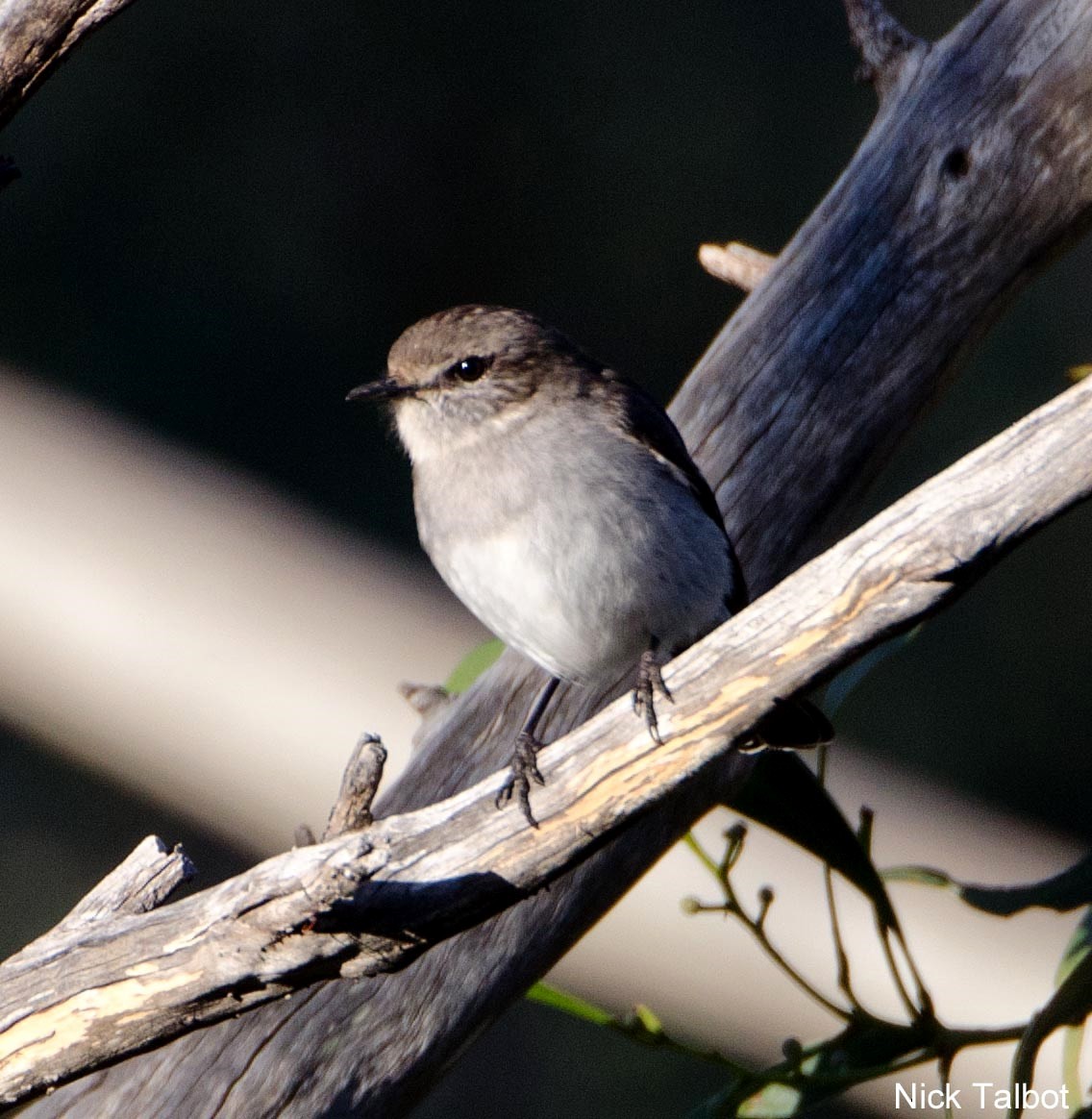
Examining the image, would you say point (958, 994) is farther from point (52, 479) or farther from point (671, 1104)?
point (52, 479)

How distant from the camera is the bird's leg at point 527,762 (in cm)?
195

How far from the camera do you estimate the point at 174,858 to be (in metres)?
1.96

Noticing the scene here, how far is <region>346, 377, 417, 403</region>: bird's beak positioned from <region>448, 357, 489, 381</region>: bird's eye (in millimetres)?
82

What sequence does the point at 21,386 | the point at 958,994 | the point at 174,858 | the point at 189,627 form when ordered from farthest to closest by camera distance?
the point at 21,386 < the point at 189,627 < the point at 958,994 < the point at 174,858

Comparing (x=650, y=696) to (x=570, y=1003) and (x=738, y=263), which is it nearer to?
(x=570, y=1003)

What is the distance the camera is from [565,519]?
8.57 ft

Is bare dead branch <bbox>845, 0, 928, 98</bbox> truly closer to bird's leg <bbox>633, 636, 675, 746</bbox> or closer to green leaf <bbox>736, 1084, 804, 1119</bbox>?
bird's leg <bbox>633, 636, 675, 746</bbox>

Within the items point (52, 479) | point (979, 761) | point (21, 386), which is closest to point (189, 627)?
point (52, 479)

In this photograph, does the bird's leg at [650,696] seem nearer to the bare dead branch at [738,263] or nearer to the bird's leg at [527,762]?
the bird's leg at [527,762]

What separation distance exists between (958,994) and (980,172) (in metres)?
1.88

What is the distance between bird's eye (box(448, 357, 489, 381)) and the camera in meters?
2.91

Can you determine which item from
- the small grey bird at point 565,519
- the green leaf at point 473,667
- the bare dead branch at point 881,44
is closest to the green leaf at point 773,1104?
the small grey bird at point 565,519

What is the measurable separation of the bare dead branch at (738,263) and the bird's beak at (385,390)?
2.16 ft

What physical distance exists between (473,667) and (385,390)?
0.54 meters
